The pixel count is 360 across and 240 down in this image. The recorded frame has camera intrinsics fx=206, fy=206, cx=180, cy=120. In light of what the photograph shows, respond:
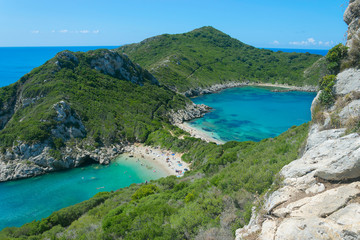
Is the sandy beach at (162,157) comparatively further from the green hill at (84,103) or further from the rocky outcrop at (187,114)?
the rocky outcrop at (187,114)

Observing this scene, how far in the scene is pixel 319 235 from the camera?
6387 mm

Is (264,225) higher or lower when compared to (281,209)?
lower

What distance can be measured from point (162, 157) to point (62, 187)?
20160mm

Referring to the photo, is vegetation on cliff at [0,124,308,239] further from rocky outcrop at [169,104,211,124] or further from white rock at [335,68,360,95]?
rocky outcrop at [169,104,211,124]

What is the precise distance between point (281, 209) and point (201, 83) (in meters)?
126

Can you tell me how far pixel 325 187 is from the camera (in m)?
8.22

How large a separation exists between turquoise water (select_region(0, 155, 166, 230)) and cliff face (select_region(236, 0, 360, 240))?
107ft

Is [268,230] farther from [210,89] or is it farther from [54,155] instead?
[210,89]

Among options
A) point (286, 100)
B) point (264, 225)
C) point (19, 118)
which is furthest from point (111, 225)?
point (286, 100)

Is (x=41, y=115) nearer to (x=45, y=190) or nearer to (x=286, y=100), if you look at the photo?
(x=45, y=190)

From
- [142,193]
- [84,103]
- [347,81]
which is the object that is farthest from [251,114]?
[347,81]

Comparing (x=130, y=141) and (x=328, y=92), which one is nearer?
(x=328, y=92)

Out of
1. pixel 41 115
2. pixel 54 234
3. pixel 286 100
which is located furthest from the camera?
pixel 286 100

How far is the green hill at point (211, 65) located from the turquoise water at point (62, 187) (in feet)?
257
